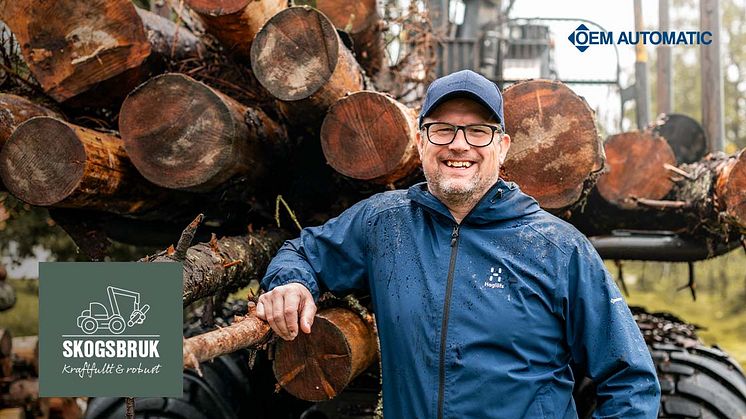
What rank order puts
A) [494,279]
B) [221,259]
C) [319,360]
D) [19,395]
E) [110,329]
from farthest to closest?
[19,395], [221,259], [319,360], [494,279], [110,329]

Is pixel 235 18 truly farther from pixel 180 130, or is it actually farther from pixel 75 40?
pixel 75 40

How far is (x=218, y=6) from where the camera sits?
3.07 meters

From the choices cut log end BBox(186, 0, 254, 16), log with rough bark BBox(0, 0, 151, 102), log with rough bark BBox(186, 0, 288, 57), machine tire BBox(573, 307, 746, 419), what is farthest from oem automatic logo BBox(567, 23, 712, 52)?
log with rough bark BBox(0, 0, 151, 102)

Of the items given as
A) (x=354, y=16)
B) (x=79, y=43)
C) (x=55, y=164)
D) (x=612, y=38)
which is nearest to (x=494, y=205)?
(x=55, y=164)

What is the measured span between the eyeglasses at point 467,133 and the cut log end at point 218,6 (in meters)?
1.08

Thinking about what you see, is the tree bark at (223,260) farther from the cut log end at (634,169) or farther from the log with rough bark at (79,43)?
the cut log end at (634,169)

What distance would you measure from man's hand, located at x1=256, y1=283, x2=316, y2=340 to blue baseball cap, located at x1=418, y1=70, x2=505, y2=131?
73 cm

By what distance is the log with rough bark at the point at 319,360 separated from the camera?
105 inches

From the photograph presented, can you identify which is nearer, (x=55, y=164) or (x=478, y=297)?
(x=478, y=297)

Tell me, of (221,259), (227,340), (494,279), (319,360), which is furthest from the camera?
(221,259)

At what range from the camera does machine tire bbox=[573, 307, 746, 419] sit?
376 cm

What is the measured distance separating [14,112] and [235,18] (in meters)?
1.00

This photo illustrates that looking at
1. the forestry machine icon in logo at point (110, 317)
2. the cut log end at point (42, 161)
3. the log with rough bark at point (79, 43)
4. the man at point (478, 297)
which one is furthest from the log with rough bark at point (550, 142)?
the forestry machine icon in logo at point (110, 317)

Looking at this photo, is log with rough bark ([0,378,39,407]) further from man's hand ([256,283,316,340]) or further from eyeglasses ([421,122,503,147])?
eyeglasses ([421,122,503,147])
